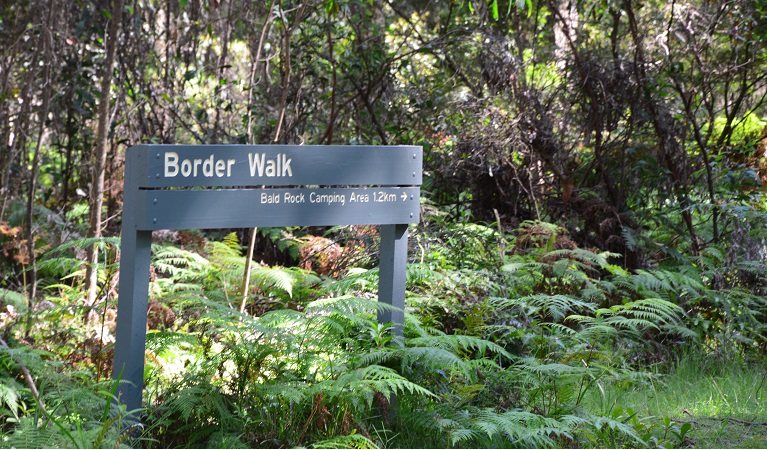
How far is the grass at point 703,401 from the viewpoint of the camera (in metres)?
4.55

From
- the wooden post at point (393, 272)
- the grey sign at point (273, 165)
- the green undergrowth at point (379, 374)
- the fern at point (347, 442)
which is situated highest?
the grey sign at point (273, 165)

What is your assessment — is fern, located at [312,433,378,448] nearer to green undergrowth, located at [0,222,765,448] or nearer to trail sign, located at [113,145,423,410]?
green undergrowth, located at [0,222,765,448]

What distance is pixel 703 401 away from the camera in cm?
528

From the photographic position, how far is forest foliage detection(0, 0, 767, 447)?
416cm

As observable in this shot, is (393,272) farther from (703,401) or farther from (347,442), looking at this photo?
(703,401)

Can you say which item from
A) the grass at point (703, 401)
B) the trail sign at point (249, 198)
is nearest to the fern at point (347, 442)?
the trail sign at point (249, 198)

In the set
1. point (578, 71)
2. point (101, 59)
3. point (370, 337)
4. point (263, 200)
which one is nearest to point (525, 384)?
point (370, 337)

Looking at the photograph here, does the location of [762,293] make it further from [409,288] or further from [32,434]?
[32,434]

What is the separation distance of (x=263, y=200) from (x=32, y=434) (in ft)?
5.08

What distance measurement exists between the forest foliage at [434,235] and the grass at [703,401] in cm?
10

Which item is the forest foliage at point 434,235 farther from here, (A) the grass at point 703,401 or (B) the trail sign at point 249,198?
(B) the trail sign at point 249,198

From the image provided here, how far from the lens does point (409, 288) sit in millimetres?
6523

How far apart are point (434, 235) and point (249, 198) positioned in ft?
11.4

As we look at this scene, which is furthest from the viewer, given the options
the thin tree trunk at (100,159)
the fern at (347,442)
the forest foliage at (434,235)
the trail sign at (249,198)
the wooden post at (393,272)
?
the thin tree trunk at (100,159)
